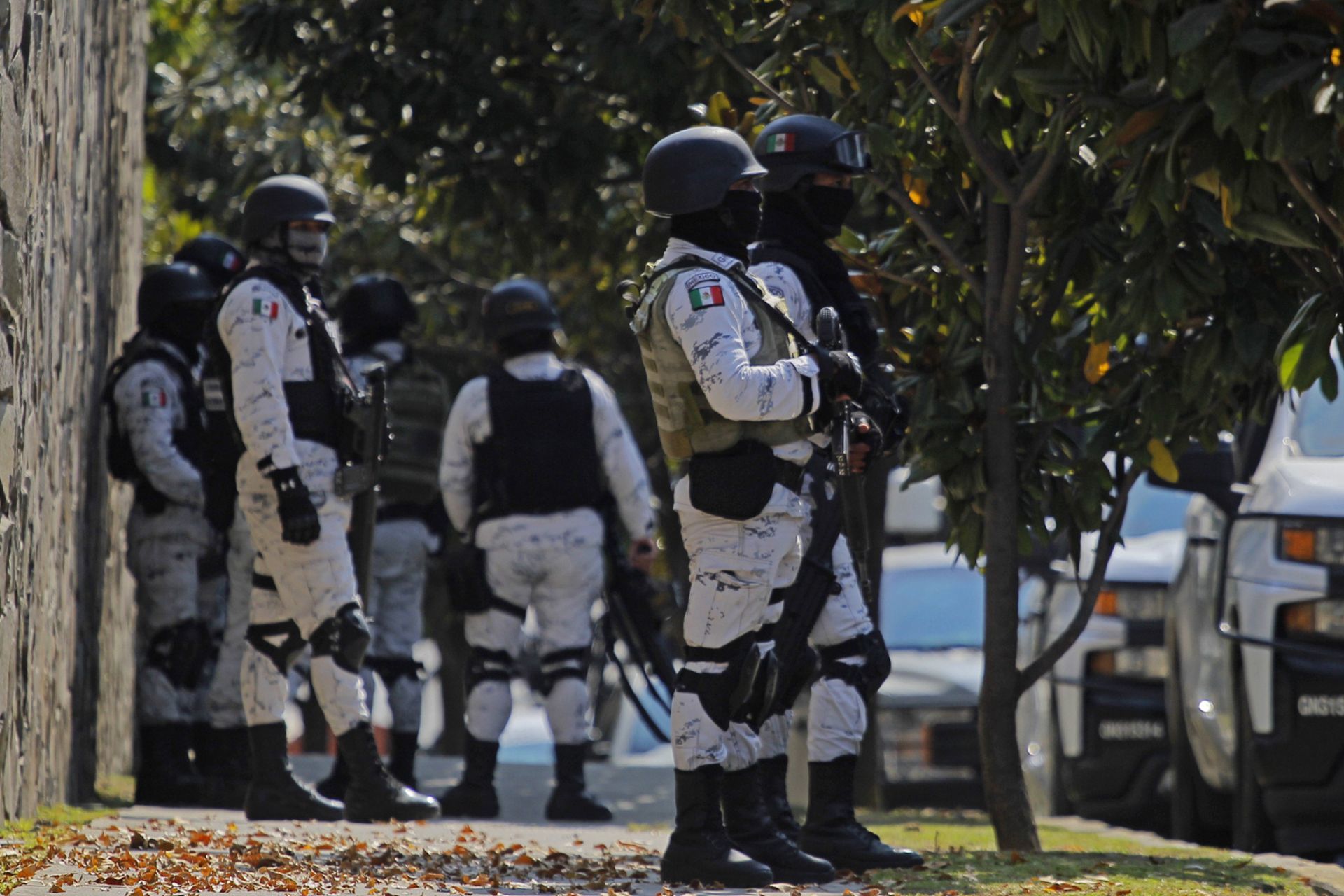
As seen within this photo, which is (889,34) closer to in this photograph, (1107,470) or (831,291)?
(831,291)

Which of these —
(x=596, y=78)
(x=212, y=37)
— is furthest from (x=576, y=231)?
(x=212, y=37)

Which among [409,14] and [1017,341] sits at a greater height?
[409,14]

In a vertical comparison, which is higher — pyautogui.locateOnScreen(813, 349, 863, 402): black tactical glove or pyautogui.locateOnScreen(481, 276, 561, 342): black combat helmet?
pyautogui.locateOnScreen(481, 276, 561, 342): black combat helmet

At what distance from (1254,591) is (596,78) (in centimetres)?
470

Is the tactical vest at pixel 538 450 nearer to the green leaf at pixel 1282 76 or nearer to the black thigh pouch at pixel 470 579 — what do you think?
the black thigh pouch at pixel 470 579

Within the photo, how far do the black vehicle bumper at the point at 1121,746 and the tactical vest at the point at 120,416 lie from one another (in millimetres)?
4494

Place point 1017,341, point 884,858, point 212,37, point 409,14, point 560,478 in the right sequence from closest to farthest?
point 884,858 < point 1017,341 < point 560,478 < point 409,14 < point 212,37

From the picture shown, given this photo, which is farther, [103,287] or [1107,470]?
[103,287]

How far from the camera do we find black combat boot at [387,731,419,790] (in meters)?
9.34

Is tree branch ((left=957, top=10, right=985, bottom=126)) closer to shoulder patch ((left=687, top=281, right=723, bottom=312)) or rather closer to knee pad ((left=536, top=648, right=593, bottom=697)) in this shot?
shoulder patch ((left=687, top=281, right=723, bottom=312))

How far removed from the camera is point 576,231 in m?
11.8

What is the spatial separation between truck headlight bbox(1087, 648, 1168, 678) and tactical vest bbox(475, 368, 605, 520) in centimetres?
286

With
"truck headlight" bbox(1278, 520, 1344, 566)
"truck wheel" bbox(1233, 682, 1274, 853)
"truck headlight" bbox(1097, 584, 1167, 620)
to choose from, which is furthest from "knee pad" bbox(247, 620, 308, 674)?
"truck headlight" bbox(1097, 584, 1167, 620)

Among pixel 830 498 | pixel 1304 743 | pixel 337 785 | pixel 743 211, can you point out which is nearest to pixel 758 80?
pixel 743 211
